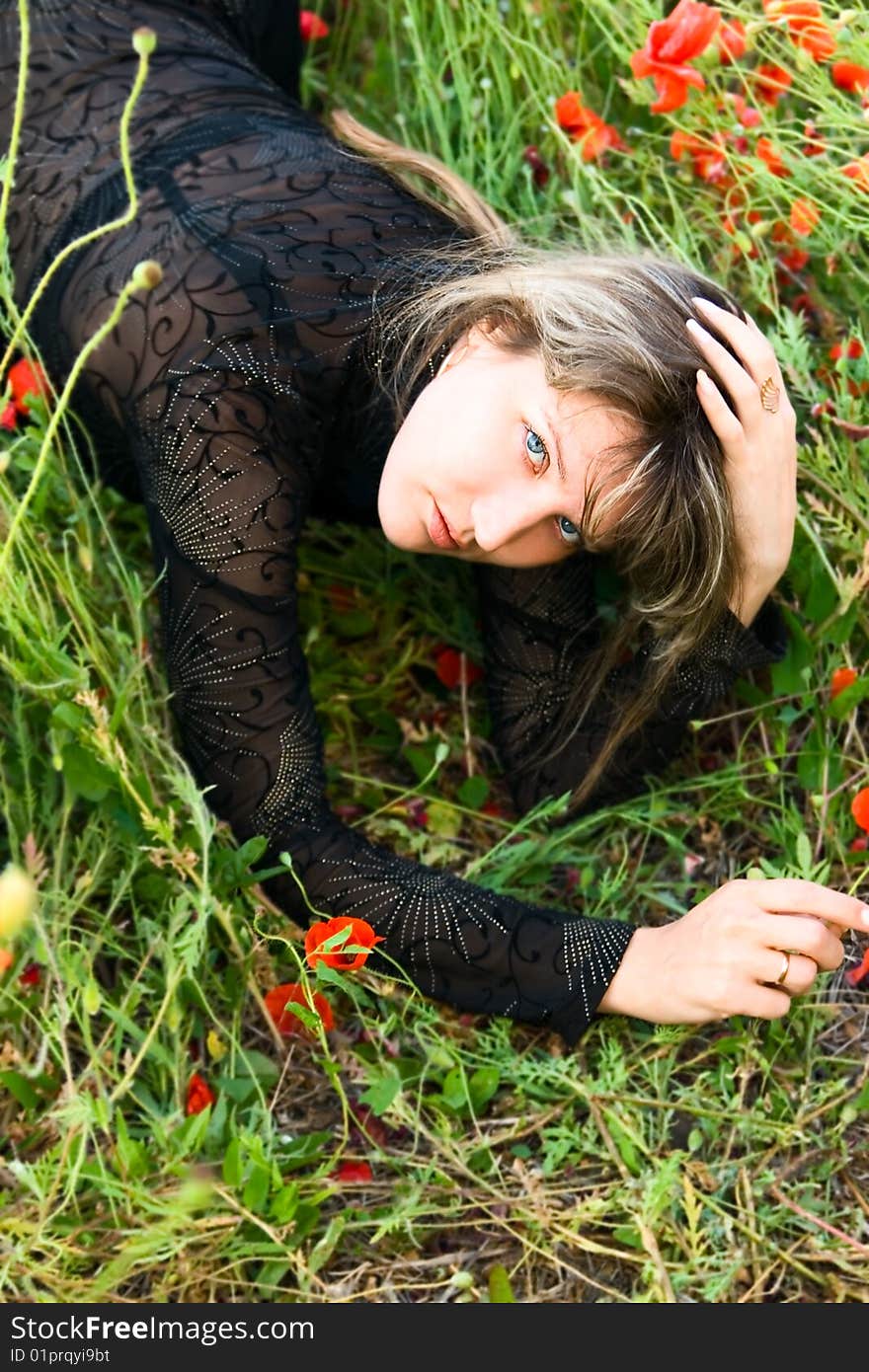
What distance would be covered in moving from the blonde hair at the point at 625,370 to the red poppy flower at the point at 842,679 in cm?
19

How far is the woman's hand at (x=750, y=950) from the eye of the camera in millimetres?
1516

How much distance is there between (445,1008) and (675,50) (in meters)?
1.18

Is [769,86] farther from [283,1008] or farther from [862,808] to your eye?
[283,1008]

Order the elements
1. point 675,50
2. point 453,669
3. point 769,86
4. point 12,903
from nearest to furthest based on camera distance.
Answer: point 12,903
point 675,50
point 769,86
point 453,669

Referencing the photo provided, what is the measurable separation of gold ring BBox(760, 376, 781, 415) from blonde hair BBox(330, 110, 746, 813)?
74mm

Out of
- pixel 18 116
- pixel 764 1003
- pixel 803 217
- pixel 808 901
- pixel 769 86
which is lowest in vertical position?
pixel 764 1003

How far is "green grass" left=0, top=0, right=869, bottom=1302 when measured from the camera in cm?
150

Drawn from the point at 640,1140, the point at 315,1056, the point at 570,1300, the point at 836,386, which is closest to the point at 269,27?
the point at 836,386

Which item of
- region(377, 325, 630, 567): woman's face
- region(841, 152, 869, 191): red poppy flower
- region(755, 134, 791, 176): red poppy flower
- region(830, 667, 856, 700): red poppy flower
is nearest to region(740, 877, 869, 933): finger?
region(830, 667, 856, 700): red poppy flower

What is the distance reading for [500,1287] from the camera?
1526 millimetres

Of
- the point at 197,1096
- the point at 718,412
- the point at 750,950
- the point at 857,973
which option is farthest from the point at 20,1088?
the point at 718,412

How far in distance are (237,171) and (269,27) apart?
22.5 inches

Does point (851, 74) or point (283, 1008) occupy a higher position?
point (851, 74)
